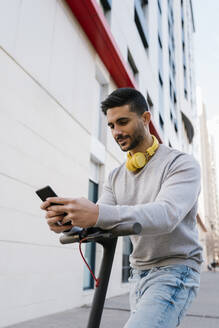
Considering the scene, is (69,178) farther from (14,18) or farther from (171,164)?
(171,164)

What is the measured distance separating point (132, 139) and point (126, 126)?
0.09 m

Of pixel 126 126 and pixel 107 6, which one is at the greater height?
pixel 107 6

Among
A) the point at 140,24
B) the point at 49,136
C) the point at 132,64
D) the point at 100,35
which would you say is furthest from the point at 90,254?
the point at 140,24

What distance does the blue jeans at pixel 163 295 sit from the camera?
135 cm

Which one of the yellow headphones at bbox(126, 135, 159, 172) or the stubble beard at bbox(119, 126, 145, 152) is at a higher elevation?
the stubble beard at bbox(119, 126, 145, 152)

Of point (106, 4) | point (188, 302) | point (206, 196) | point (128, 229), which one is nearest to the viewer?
point (128, 229)

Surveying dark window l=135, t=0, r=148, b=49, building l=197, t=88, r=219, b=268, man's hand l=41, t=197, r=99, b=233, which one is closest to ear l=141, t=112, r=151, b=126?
man's hand l=41, t=197, r=99, b=233

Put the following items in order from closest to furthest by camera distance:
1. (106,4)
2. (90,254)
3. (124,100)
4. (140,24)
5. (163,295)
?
(163,295) → (124,100) → (90,254) → (106,4) → (140,24)

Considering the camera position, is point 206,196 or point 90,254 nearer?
point 90,254

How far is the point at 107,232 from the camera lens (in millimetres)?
1279

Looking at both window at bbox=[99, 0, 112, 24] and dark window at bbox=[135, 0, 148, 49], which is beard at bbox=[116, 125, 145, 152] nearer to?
window at bbox=[99, 0, 112, 24]

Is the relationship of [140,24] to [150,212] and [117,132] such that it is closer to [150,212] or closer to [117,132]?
[117,132]

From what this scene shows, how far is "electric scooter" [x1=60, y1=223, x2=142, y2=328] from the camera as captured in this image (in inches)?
47.6

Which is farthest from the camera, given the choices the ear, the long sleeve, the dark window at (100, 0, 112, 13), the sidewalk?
the dark window at (100, 0, 112, 13)
